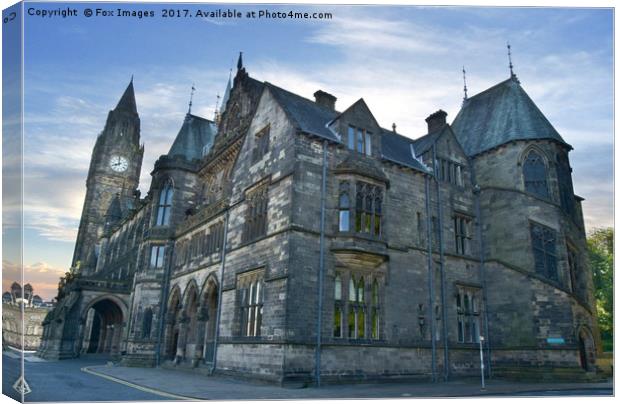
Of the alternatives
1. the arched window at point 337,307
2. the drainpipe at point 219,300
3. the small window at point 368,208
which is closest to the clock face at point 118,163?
the drainpipe at point 219,300

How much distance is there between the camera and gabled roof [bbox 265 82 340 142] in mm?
18953

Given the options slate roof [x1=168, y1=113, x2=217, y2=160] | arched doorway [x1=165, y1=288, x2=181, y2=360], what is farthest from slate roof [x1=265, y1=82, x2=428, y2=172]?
arched doorway [x1=165, y1=288, x2=181, y2=360]

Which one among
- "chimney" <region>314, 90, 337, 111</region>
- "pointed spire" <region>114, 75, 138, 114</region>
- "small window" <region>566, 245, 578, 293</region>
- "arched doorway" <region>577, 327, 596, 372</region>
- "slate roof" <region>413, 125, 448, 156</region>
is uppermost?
"pointed spire" <region>114, 75, 138, 114</region>

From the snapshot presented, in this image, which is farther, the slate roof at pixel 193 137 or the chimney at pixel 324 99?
the slate roof at pixel 193 137

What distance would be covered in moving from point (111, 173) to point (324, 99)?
53.2m

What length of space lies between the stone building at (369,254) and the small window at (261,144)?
0.26 ft

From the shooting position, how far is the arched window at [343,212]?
1830cm

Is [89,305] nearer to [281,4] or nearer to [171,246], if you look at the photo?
[171,246]

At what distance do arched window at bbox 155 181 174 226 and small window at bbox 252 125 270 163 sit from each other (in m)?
12.3

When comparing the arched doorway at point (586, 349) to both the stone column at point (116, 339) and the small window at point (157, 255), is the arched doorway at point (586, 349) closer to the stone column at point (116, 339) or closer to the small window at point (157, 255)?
the small window at point (157, 255)

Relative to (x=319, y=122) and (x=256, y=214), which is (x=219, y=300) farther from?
(x=319, y=122)

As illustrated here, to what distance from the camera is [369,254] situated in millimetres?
17891

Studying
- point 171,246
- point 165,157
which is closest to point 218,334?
point 171,246

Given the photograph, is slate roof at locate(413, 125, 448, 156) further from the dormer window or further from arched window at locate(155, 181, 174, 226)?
arched window at locate(155, 181, 174, 226)
